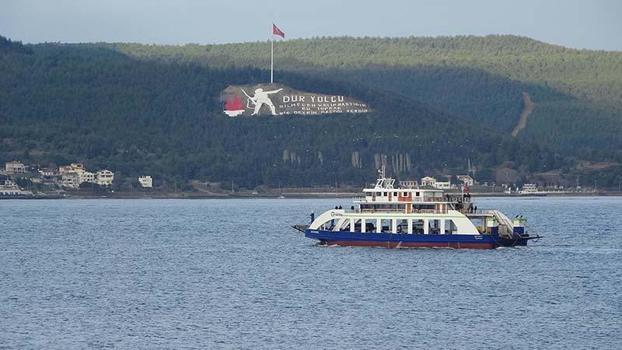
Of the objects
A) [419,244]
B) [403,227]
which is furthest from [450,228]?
[403,227]

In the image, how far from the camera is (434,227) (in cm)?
11631

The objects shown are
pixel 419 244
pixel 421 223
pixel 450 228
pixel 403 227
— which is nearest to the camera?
pixel 419 244

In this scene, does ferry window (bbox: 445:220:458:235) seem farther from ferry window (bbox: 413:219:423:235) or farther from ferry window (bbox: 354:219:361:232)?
ferry window (bbox: 354:219:361:232)

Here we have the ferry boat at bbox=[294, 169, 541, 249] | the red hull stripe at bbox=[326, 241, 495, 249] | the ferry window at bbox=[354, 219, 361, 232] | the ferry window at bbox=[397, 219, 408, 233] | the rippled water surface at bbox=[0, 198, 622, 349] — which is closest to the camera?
the rippled water surface at bbox=[0, 198, 622, 349]

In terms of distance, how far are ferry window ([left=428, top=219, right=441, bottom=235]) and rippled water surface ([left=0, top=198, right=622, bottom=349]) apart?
9.18 feet

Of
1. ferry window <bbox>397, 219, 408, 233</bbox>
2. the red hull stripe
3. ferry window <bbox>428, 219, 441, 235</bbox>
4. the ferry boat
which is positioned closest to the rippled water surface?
the red hull stripe

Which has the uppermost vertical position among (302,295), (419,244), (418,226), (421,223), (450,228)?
(421,223)

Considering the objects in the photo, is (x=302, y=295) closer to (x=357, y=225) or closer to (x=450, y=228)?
(x=450, y=228)

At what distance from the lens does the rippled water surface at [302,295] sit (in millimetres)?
72438

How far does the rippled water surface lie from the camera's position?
238 feet

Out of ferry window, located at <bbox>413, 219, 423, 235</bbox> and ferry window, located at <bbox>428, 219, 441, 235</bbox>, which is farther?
ferry window, located at <bbox>413, 219, 423, 235</bbox>

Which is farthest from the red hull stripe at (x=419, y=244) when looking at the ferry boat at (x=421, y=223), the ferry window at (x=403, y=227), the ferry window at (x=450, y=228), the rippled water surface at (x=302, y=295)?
the ferry window at (x=403, y=227)

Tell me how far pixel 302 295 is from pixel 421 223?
2951cm

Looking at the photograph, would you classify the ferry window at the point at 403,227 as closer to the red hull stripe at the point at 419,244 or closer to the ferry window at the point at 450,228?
Result: the red hull stripe at the point at 419,244
